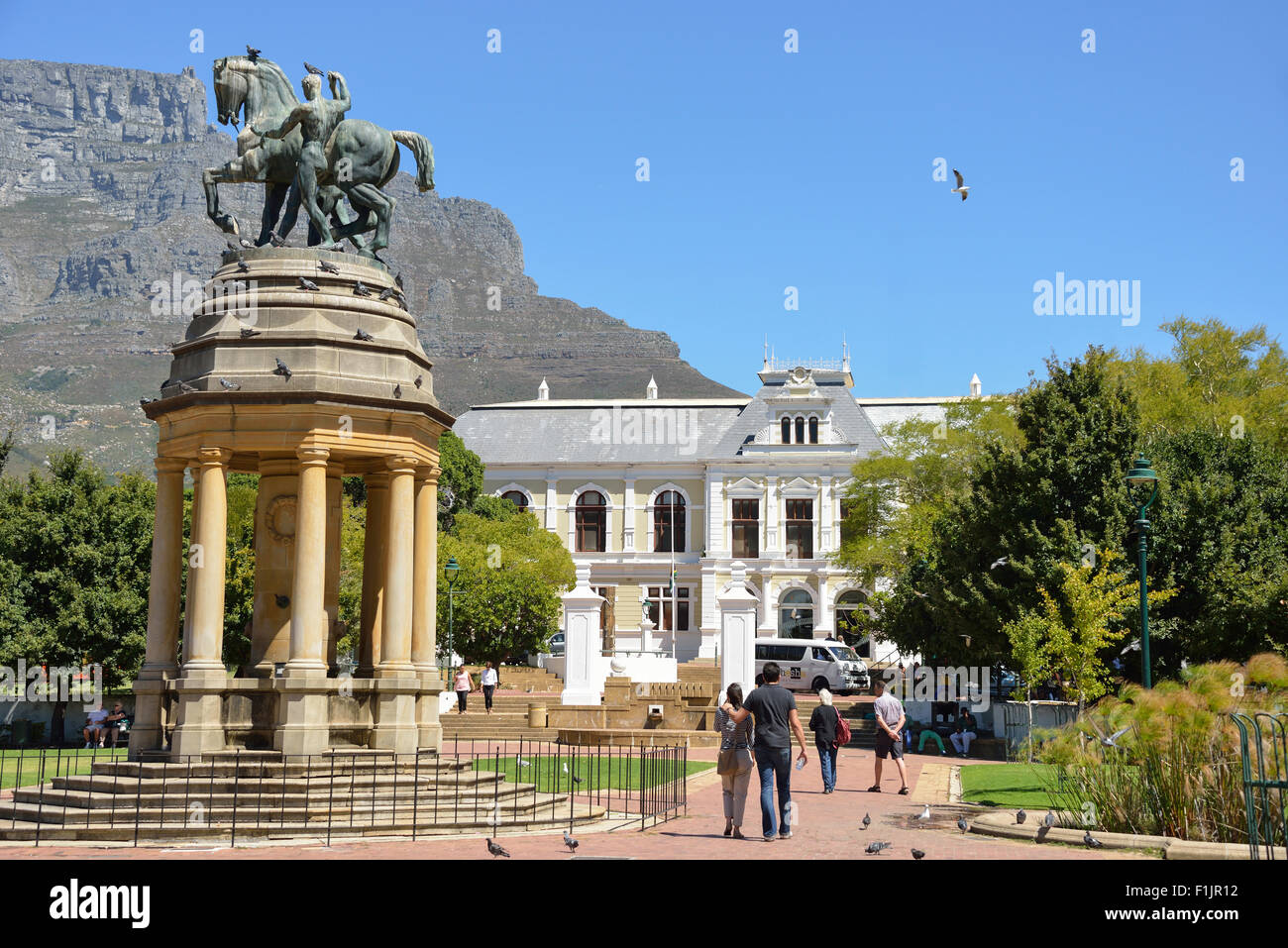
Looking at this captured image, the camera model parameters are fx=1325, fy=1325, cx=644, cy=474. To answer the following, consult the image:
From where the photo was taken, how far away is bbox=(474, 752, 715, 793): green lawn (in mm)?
19948

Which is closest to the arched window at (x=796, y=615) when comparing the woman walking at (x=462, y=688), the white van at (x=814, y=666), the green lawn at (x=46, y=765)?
the white van at (x=814, y=666)

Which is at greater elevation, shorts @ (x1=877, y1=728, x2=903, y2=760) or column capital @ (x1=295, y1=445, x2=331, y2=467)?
column capital @ (x1=295, y1=445, x2=331, y2=467)

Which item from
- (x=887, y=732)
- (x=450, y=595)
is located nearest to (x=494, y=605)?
(x=450, y=595)

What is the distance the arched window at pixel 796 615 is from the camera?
243 ft

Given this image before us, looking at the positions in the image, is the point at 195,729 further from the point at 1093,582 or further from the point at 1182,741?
the point at 1093,582

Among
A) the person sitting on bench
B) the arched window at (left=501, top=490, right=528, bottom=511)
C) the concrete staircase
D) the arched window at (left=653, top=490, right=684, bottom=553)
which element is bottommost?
the person sitting on bench

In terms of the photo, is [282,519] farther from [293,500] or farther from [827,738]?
[827,738]

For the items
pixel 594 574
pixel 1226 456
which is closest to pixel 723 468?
pixel 594 574

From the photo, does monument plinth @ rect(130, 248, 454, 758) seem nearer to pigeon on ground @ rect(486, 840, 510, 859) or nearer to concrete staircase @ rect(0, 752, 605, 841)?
concrete staircase @ rect(0, 752, 605, 841)

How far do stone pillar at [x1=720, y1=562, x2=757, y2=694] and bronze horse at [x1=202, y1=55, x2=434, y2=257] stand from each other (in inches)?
718

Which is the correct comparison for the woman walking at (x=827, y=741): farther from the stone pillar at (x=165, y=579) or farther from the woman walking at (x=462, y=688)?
the woman walking at (x=462, y=688)

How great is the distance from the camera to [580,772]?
23.5 metres

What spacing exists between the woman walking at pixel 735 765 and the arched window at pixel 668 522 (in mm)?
63381

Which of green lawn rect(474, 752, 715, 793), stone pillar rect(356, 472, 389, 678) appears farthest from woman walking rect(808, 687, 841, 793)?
stone pillar rect(356, 472, 389, 678)
